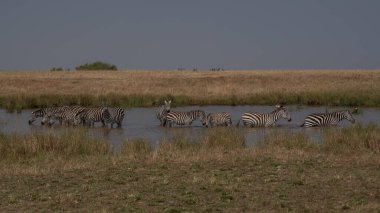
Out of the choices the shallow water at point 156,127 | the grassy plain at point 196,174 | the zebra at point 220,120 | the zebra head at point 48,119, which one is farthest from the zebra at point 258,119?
the zebra head at point 48,119

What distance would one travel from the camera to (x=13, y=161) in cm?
1366

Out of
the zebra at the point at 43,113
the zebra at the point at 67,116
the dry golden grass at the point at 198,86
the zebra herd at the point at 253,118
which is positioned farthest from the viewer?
the dry golden grass at the point at 198,86

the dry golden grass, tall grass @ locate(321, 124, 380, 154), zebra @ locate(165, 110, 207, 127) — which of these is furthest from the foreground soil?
the dry golden grass

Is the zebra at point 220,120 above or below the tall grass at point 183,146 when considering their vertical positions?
above

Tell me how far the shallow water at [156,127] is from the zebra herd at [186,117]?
0.34 m

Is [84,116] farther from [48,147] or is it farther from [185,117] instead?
[48,147]

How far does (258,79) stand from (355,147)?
37.9 meters

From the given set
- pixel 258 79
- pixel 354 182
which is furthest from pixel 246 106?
pixel 354 182

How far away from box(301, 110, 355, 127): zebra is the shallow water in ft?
1.12

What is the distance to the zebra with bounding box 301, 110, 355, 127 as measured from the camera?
76.8 ft

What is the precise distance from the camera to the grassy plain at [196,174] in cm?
909

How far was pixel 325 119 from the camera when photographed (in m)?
23.7

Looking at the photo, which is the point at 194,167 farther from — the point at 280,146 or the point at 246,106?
A: the point at 246,106

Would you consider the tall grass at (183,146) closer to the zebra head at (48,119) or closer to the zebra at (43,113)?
the zebra head at (48,119)
